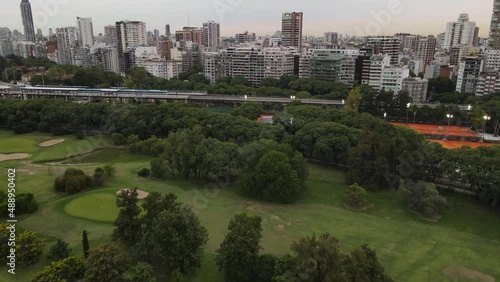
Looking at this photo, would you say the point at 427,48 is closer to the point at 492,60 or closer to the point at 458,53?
the point at 458,53

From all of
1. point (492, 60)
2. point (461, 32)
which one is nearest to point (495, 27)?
point (492, 60)

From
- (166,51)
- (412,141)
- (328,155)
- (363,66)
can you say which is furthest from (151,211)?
(166,51)

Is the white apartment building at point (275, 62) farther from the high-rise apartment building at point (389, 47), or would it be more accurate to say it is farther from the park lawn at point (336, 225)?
the park lawn at point (336, 225)

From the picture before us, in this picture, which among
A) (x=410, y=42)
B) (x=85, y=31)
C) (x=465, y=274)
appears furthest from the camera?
(x=85, y=31)

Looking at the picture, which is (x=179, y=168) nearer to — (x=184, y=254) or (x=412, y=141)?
(x=184, y=254)

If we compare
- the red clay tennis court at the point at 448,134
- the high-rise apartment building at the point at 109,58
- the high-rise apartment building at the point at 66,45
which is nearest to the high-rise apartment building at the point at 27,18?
the high-rise apartment building at the point at 66,45
